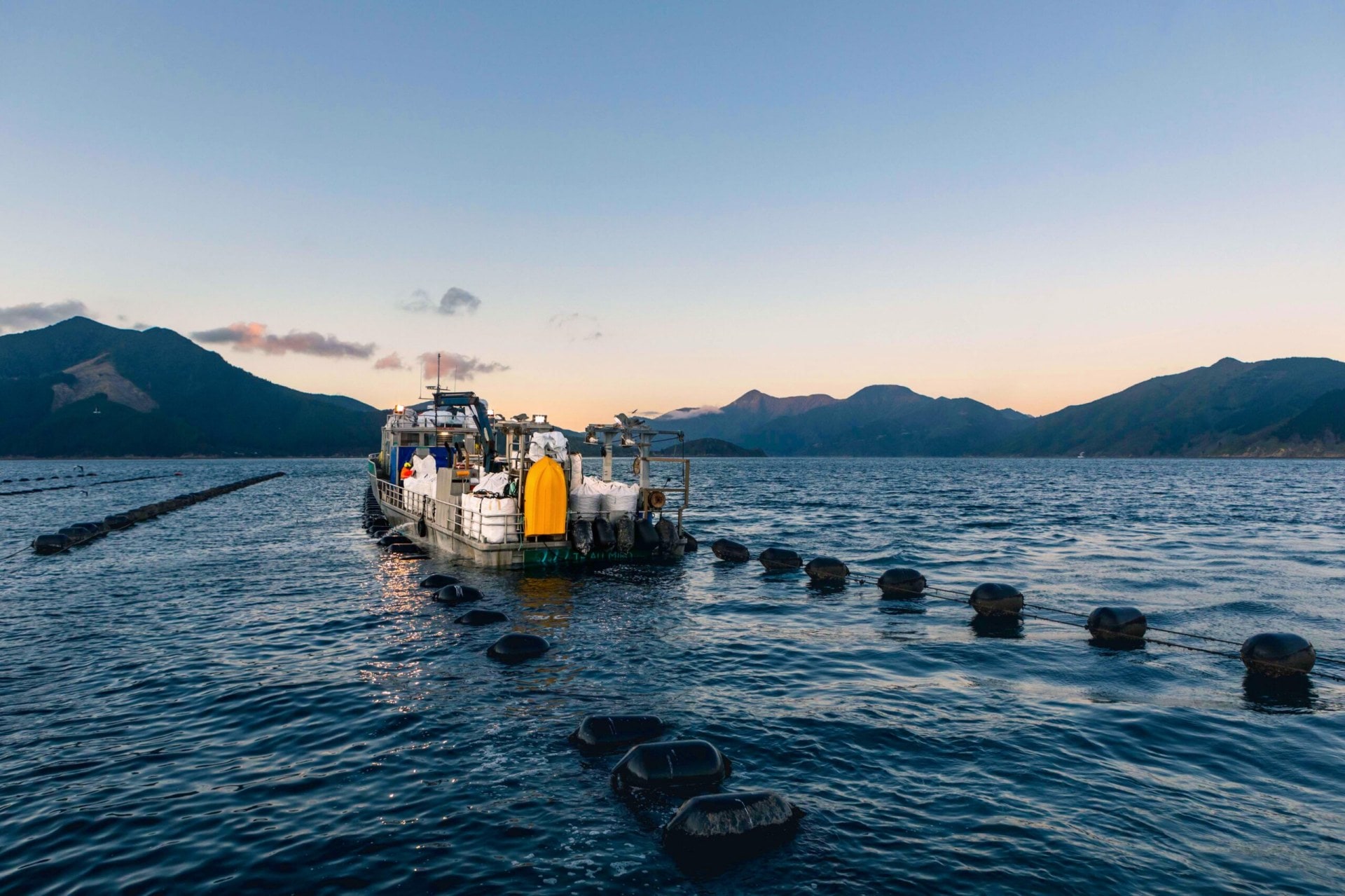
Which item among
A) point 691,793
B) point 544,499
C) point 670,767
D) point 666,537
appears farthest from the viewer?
point 666,537

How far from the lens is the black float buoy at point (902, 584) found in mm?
28453

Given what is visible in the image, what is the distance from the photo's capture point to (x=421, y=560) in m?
37.7

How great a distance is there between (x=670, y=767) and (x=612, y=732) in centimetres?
200

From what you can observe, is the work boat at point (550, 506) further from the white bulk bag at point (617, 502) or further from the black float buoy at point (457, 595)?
the black float buoy at point (457, 595)

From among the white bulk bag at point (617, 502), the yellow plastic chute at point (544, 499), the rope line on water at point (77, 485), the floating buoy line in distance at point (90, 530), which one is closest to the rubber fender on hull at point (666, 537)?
the white bulk bag at point (617, 502)

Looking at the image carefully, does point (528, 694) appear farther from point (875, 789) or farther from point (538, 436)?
point (538, 436)

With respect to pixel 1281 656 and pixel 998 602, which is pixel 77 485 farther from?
pixel 1281 656

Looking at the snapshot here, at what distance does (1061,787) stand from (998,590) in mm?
14465

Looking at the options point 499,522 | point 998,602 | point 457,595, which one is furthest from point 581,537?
point 998,602

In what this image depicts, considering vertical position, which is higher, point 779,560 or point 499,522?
point 499,522

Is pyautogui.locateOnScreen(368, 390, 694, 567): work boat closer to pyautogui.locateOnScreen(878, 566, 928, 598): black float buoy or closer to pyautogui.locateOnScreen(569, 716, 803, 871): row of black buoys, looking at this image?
pyautogui.locateOnScreen(878, 566, 928, 598): black float buoy

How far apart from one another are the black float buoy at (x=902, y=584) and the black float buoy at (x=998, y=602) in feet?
11.8

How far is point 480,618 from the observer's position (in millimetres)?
22750

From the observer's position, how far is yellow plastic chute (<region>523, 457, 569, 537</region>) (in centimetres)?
3212
